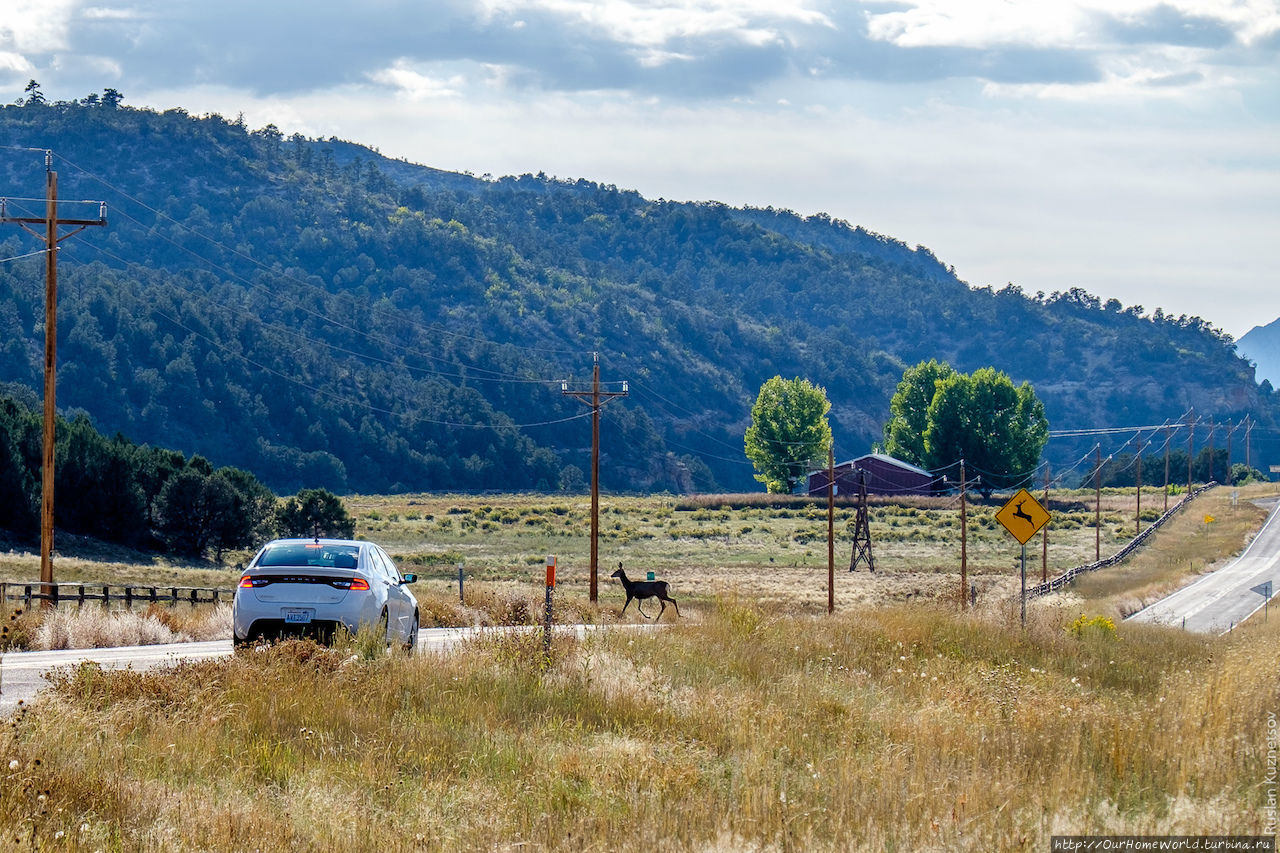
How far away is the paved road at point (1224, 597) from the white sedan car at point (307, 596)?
2693 cm

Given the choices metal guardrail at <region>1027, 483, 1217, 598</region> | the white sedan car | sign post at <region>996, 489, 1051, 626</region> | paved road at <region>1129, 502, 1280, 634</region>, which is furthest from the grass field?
metal guardrail at <region>1027, 483, 1217, 598</region>

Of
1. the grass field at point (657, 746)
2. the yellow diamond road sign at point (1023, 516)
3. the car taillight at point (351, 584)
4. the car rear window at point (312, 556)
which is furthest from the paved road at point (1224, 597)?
the car taillight at point (351, 584)

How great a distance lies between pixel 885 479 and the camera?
5212 inches

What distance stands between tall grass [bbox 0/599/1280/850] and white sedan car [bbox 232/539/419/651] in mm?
1429

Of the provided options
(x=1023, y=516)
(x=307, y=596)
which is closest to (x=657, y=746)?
(x=307, y=596)

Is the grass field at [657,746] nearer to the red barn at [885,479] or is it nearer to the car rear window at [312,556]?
the car rear window at [312,556]

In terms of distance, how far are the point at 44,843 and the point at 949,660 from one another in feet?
36.4

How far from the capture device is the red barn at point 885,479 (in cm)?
12925

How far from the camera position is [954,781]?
9438 millimetres

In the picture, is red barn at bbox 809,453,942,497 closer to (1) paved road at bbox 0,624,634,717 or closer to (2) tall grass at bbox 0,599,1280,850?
(1) paved road at bbox 0,624,634,717

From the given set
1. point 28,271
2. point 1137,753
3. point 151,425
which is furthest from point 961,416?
point 1137,753

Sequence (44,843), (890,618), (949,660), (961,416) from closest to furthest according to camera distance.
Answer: (44,843) < (949,660) < (890,618) < (961,416)

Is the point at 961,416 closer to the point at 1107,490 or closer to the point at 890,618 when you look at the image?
the point at 1107,490

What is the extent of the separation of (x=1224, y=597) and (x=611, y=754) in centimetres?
5598
